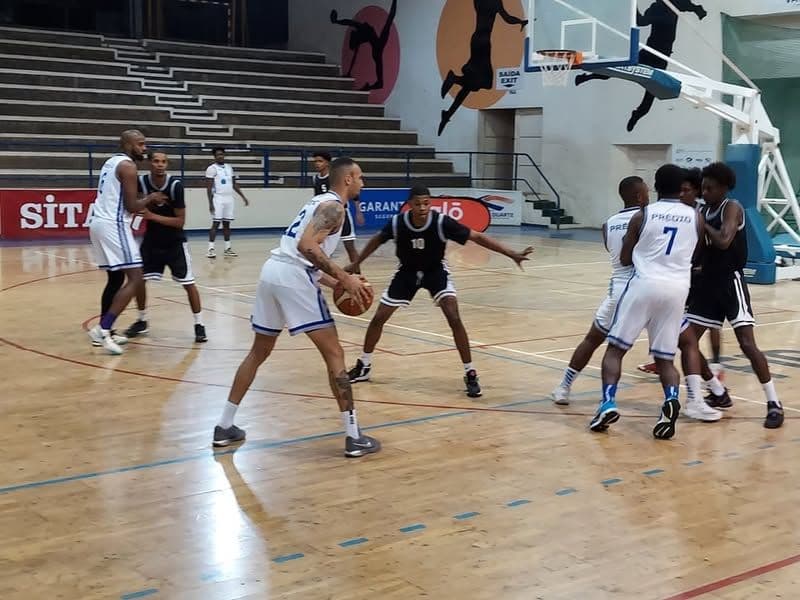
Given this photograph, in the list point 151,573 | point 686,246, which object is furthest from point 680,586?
point 686,246

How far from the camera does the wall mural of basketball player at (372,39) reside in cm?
2995

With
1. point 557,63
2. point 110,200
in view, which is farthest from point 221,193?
point 110,200

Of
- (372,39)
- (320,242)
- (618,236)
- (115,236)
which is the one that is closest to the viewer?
(320,242)

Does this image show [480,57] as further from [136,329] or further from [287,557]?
[287,557]

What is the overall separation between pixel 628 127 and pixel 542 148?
9.68ft

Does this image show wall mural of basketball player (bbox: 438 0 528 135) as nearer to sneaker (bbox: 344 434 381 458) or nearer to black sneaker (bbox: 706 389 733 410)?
black sneaker (bbox: 706 389 733 410)

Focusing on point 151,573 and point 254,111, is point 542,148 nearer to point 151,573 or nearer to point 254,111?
point 254,111

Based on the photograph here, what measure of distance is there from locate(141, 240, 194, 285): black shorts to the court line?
642 cm

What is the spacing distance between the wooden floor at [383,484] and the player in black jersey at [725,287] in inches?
16.4

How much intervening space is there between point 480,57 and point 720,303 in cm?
2120

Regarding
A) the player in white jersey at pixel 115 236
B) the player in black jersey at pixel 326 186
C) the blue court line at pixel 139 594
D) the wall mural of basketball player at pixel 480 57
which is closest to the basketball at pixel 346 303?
the blue court line at pixel 139 594

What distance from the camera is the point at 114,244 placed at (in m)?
8.83

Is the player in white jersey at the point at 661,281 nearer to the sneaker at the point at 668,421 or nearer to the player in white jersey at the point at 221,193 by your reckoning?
the sneaker at the point at 668,421

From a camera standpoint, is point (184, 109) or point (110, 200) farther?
point (184, 109)
